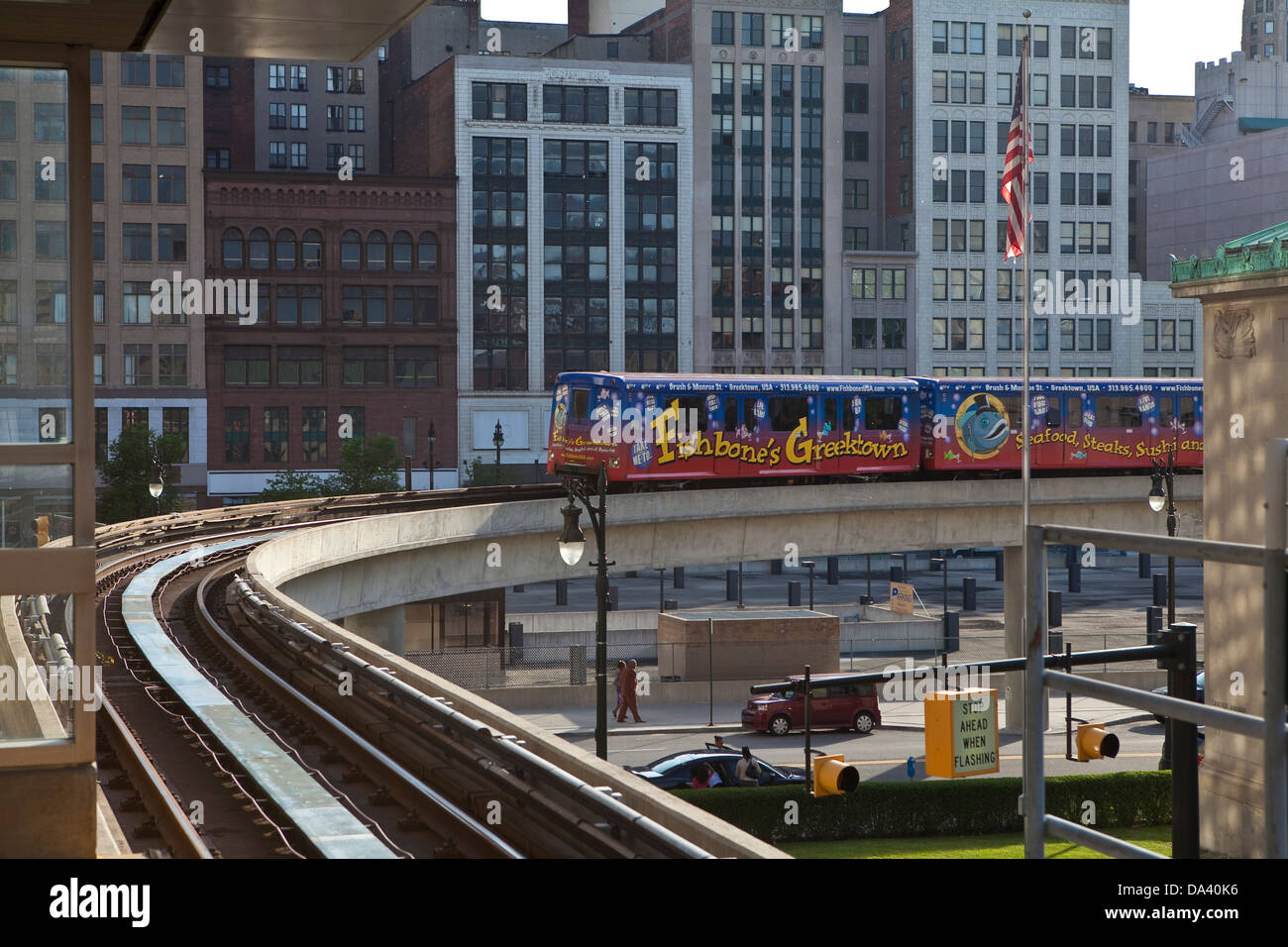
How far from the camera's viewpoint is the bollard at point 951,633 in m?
53.7

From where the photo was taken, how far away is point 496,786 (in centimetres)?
1041

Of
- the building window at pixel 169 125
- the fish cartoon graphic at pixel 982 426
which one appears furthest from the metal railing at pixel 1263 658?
the building window at pixel 169 125

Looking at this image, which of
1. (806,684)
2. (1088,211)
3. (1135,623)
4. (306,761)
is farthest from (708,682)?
(1088,211)

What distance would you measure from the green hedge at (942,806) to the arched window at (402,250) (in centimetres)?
5782

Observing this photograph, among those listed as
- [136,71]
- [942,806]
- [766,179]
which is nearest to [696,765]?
[942,806]

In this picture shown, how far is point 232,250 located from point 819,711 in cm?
5025

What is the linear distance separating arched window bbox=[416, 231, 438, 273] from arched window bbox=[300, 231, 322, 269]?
561 cm

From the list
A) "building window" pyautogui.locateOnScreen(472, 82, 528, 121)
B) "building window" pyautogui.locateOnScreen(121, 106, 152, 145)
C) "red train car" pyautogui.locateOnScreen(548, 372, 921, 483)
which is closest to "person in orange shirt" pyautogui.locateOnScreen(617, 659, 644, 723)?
"red train car" pyautogui.locateOnScreen(548, 372, 921, 483)

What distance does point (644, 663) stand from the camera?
53.5m

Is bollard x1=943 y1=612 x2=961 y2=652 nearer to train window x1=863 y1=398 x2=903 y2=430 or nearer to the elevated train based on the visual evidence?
the elevated train

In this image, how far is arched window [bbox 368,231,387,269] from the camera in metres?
81.0

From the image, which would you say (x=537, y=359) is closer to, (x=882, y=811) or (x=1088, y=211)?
(x=1088, y=211)

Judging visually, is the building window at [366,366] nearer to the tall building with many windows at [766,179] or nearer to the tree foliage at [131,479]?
the tall building with many windows at [766,179]
